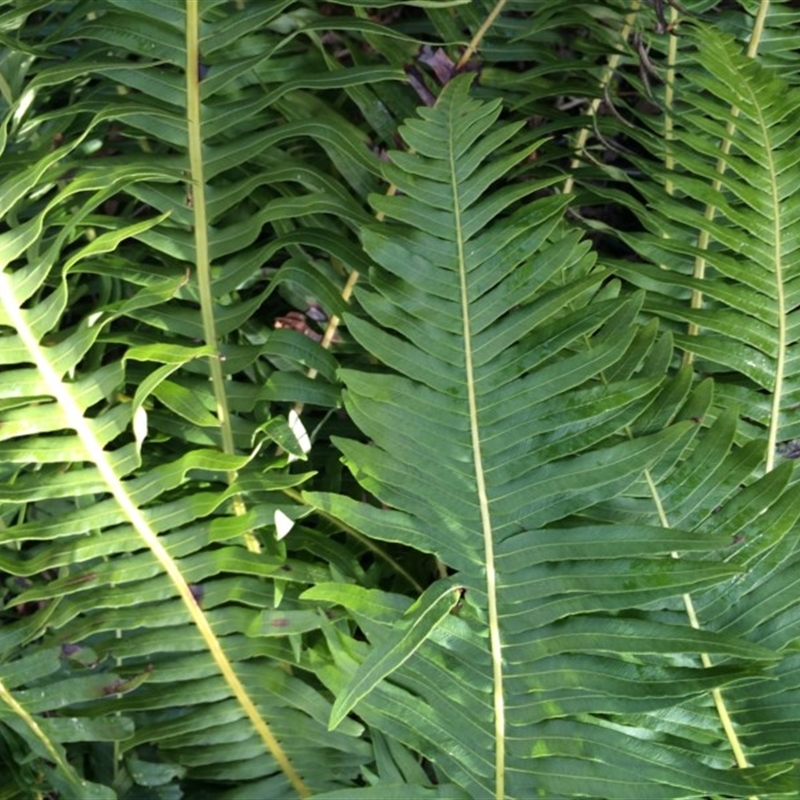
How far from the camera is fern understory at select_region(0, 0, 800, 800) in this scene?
78 centimetres

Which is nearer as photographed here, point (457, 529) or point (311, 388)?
point (457, 529)

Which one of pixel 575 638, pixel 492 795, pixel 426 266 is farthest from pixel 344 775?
pixel 426 266

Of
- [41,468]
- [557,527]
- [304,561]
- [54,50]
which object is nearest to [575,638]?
[557,527]

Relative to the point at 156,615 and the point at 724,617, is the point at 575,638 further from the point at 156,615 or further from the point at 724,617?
the point at 156,615

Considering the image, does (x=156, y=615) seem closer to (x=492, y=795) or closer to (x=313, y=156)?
(x=492, y=795)

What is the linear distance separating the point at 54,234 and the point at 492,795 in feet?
2.23

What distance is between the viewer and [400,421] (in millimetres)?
794

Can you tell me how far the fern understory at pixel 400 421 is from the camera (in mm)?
785

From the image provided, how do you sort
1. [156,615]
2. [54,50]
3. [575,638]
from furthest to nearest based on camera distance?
[54,50] < [156,615] < [575,638]

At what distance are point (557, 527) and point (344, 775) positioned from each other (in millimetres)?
360

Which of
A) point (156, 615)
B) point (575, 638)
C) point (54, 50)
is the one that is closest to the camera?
point (575, 638)

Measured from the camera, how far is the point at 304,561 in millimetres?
933

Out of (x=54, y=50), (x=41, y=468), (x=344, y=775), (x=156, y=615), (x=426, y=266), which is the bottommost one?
(x=344, y=775)

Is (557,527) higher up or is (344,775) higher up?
(557,527)
